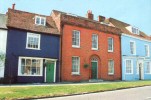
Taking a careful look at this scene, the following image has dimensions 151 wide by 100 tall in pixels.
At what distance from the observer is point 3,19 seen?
23922 mm

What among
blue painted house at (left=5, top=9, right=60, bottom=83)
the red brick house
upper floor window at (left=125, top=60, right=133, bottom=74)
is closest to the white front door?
upper floor window at (left=125, top=60, right=133, bottom=74)

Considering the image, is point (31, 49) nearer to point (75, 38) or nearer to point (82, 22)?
point (75, 38)

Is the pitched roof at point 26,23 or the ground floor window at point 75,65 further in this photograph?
the ground floor window at point 75,65

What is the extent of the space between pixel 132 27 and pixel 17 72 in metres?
22.8

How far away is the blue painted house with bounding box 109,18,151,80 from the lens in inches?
1266

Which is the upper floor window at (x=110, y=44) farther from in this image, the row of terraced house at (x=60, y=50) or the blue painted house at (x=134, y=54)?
the blue painted house at (x=134, y=54)

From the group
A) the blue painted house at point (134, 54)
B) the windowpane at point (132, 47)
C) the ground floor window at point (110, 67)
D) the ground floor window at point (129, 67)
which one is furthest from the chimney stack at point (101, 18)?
the ground floor window at point (110, 67)

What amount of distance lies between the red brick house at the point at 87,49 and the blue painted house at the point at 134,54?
4.71 feet

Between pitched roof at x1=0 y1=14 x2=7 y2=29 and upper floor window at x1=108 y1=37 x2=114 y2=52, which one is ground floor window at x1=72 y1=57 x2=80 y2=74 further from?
pitched roof at x1=0 y1=14 x2=7 y2=29

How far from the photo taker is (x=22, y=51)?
72.3 feet

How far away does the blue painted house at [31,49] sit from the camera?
21.4 m

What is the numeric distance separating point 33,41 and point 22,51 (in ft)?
5.84

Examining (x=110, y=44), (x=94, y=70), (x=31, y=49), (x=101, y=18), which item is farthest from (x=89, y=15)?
(x=31, y=49)

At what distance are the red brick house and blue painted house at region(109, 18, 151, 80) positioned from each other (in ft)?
4.71
